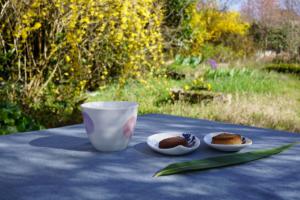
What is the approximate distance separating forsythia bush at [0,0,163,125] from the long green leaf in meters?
2.43

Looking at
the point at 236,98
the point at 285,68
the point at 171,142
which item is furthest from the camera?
the point at 285,68

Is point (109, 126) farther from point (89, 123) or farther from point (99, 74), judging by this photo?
point (99, 74)

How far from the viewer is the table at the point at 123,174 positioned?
0.72m

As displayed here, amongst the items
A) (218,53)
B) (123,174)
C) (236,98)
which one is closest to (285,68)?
(218,53)

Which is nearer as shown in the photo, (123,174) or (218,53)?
(123,174)

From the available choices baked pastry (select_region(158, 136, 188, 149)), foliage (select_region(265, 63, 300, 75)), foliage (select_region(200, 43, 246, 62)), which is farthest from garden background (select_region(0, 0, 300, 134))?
foliage (select_region(200, 43, 246, 62))

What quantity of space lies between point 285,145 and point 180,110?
8.64ft

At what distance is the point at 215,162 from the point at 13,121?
6.71ft

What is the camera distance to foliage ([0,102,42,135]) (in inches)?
103

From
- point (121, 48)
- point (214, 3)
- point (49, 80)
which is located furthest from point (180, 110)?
point (214, 3)

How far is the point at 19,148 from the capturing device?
1041 millimetres

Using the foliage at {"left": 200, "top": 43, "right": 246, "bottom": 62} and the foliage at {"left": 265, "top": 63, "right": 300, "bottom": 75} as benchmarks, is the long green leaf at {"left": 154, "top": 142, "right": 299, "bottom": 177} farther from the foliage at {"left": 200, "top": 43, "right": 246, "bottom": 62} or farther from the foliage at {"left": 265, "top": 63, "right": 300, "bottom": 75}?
the foliage at {"left": 200, "top": 43, "right": 246, "bottom": 62}

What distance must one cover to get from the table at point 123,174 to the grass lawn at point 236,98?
90.0 inches

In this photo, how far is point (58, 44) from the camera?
375cm
